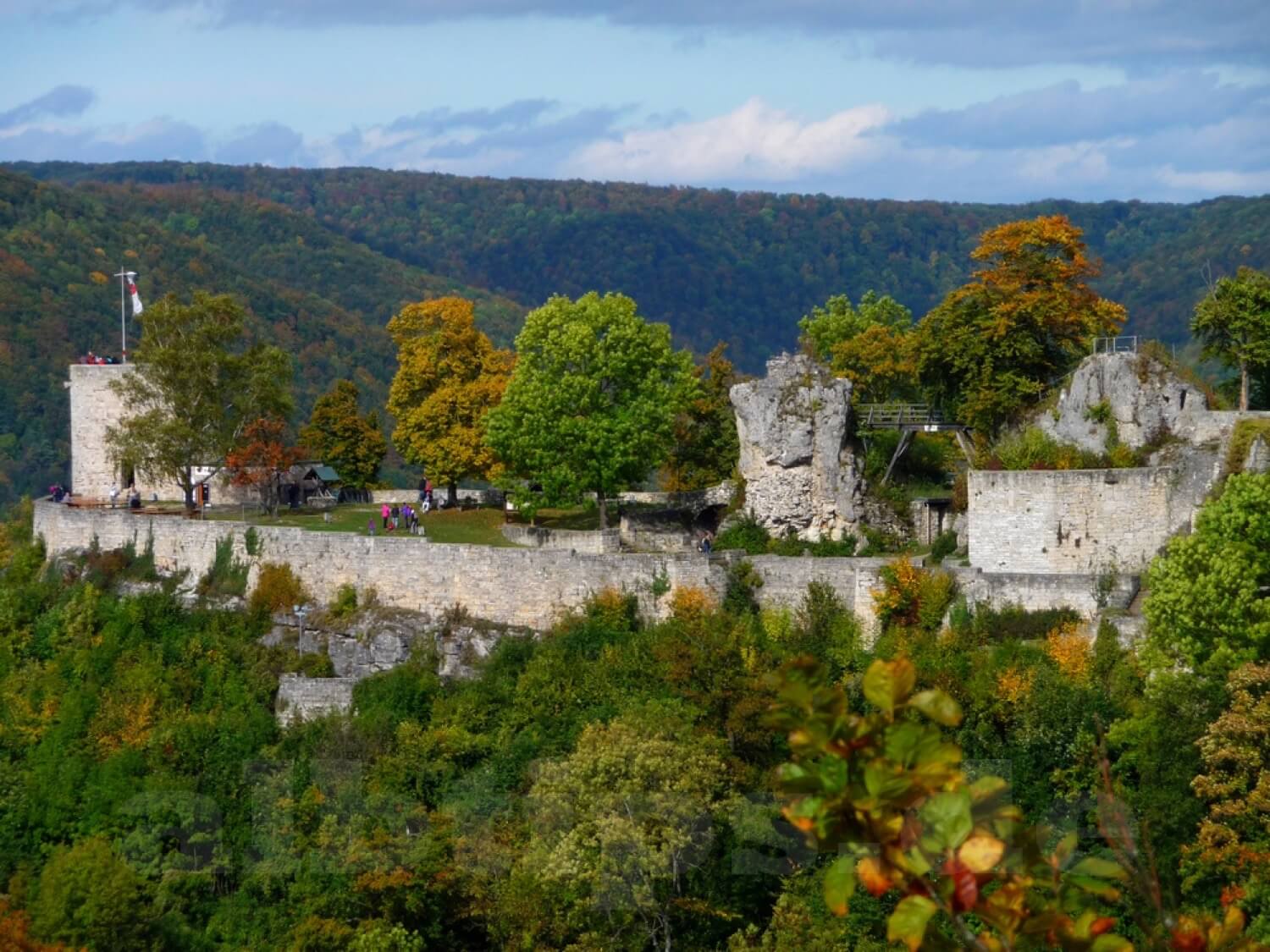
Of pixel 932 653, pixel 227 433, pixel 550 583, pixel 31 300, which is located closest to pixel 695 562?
pixel 550 583

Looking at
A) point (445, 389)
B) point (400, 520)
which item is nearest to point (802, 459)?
point (400, 520)

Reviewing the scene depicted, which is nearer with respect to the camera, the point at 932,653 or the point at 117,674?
the point at 932,653

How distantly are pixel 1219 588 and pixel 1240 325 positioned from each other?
7.74 m

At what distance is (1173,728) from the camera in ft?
70.4

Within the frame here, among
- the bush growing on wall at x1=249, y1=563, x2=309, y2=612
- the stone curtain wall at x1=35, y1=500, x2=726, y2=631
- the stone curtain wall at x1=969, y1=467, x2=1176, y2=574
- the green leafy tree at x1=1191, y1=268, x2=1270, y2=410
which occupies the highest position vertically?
the green leafy tree at x1=1191, y1=268, x2=1270, y2=410

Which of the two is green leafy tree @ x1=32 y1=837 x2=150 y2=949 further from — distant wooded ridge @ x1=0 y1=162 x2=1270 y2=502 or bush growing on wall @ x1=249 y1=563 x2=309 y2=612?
distant wooded ridge @ x1=0 y1=162 x2=1270 y2=502

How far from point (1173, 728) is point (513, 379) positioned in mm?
15015

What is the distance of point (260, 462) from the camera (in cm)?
3456

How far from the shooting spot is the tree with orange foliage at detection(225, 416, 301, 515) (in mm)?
34438

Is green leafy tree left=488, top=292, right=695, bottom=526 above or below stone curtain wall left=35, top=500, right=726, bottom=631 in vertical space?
above

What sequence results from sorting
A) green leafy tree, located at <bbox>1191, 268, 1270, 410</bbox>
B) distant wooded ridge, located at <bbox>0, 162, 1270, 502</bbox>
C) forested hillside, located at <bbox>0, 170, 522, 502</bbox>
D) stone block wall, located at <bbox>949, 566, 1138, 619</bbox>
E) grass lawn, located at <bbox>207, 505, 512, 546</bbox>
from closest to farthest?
1. stone block wall, located at <bbox>949, 566, 1138, 619</bbox>
2. green leafy tree, located at <bbox>1191, 268, 1270, 410</bbox>
3. grass lawn, located at <bbox>207, 505, 512, 546</bbox>
4. forested hillside, located at <bbox>0, 170, 522, 502</bbox>
5. distant wooded ridge, located at <bbox>0, 162, 1270, 502</bbox>

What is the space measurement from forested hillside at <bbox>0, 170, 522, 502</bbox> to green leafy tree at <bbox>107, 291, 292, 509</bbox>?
1111 inches

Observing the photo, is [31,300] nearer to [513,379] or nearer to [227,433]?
[227,433]

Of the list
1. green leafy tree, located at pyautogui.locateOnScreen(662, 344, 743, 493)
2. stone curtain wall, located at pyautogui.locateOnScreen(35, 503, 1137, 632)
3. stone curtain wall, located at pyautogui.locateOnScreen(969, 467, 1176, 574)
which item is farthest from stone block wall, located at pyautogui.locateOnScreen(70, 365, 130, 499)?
stone curtain wall, located at pyautogui.locateOnScreen(969, 467, 1176, 574)
